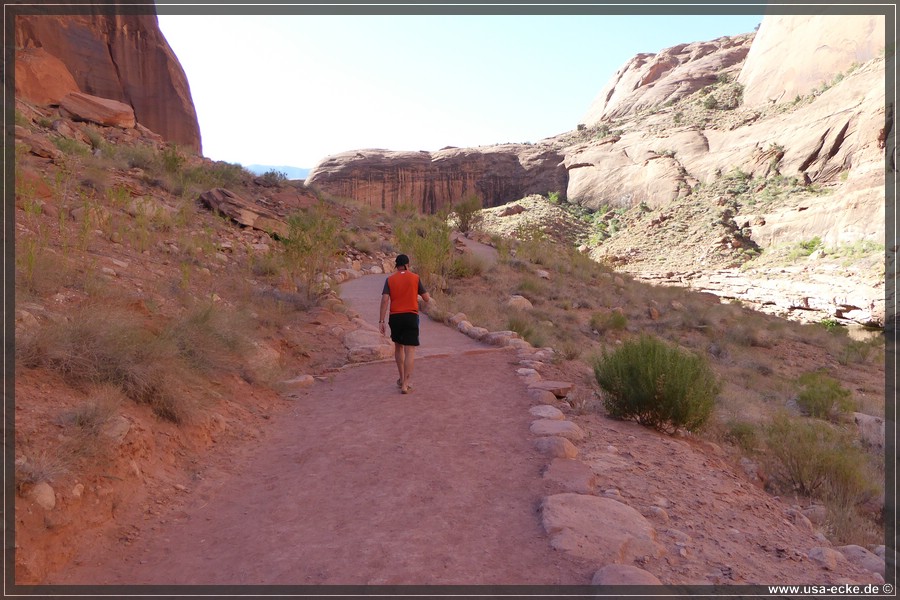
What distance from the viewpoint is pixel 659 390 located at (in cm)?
527

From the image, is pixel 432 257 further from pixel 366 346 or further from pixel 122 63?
pixel 122 63

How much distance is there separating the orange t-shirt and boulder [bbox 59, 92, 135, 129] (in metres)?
15.7

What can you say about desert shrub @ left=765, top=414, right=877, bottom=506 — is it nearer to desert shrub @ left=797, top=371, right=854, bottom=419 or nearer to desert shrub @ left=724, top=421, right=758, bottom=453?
desert shrub @ left=724, top=421, right=758, bottom=453

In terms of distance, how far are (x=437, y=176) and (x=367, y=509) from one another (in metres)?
45.2

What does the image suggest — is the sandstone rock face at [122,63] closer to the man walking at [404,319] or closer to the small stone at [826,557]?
the man walking at [404,319]

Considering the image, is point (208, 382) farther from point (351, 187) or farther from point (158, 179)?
point (351, 187)

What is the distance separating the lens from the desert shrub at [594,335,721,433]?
526 centimetres

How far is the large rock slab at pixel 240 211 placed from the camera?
13.0 meters

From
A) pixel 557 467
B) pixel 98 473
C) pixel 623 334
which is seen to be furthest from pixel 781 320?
pixel 98 473

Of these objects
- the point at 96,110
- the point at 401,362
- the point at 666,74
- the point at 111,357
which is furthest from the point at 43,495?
the point at 666,74

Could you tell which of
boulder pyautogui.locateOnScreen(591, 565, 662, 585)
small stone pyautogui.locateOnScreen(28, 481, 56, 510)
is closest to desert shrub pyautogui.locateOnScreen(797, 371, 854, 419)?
boulder pyautogui.locateOnScreen(591, 565, 662, 585)

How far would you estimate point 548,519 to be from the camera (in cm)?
311

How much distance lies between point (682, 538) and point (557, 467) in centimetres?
106

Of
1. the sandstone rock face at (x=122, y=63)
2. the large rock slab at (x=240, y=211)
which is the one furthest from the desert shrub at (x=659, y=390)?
the sandstone rock face at (x=122, y=63)
